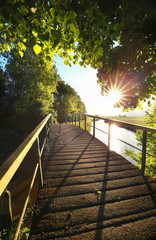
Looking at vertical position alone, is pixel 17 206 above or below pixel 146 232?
below

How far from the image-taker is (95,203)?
2.12 m

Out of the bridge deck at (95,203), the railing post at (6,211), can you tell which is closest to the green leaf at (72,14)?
the railing post at (6,211)

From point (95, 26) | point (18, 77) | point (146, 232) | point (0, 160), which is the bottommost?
point (0, 160)

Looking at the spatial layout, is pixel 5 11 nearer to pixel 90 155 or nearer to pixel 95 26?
pixel 95 26

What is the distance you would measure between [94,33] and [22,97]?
16979 millimetres

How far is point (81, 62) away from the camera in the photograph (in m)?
2.84

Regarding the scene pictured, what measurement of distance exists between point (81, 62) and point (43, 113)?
51.1ft

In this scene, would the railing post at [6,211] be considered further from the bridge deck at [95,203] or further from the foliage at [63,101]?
the foliage at [63,101]

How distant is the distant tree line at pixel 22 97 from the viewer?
17391mm

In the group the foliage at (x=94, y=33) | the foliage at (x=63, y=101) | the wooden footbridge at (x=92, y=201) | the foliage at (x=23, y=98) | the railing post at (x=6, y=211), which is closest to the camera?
the railing post at (x=6, y=211)

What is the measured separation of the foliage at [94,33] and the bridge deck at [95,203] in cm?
263

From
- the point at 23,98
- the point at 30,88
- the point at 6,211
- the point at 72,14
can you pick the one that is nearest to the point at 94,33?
the point at 72,14

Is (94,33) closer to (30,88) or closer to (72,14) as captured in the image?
(72,14)

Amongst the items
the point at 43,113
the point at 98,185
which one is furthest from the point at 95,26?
the point at 43,113
